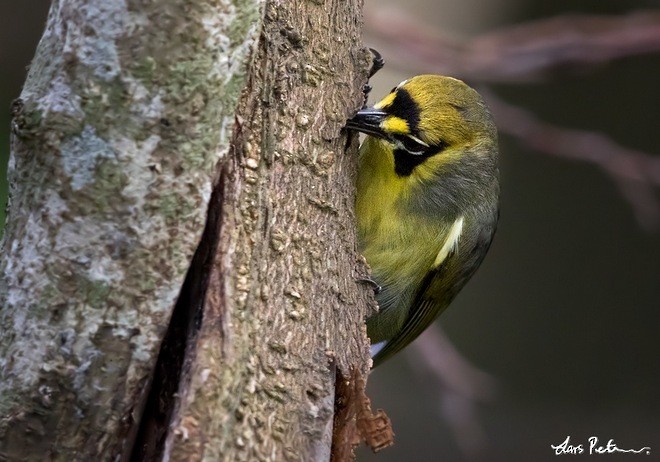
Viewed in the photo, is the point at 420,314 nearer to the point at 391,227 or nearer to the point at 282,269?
the point at 391,227

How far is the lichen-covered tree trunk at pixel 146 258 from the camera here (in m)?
2.14

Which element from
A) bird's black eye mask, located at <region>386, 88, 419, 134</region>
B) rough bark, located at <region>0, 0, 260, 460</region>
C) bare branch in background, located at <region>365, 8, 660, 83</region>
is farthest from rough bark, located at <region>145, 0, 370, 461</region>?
bare branch in background, located at <region>365, 8, 660, 83</region>

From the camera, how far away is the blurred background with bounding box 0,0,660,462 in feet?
22.1

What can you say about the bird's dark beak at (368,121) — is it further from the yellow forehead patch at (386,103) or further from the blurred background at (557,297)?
the blurred background at (557,297)

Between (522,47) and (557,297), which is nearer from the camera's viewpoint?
(522,47)

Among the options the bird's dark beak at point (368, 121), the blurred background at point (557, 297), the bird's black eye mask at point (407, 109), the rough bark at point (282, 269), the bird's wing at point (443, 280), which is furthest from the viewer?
the blurred background at point (557, 297)

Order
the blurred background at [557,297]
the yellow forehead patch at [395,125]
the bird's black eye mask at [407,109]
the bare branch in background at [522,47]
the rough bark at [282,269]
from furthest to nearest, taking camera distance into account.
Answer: the blurred background at [557,297], the bare branch in background at [522,47], the bird's black eye mask at [407,109], the yellow forehead patch at [395,125], the rough bark at [282,269]

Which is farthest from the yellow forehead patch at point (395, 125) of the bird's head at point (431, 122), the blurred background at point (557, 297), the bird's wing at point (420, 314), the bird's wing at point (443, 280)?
the blurred background at point (557, 297)

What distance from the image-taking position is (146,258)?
2.19m

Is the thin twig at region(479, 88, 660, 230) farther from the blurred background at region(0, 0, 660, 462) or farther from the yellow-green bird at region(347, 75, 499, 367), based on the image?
the blurred background at region(0, 0, 660, 462)

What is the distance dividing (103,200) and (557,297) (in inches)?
212

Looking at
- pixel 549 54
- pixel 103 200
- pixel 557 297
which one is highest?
pixel 549 54

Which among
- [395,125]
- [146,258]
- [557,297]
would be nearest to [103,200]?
[146,258]

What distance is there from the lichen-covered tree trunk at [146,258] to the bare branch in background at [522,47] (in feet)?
7.00
